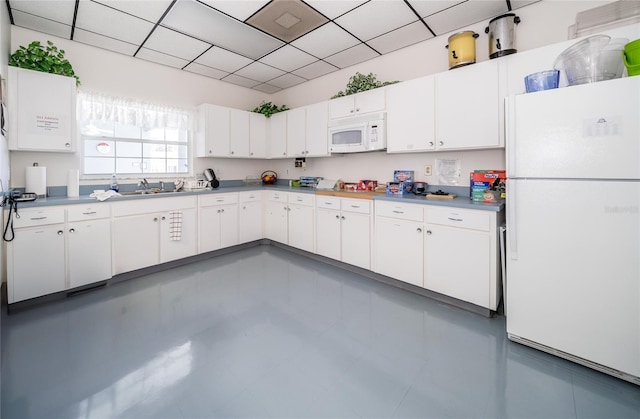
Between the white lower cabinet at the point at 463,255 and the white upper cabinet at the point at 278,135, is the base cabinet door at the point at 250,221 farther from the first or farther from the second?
the white lower cabinet at the point at 463,255

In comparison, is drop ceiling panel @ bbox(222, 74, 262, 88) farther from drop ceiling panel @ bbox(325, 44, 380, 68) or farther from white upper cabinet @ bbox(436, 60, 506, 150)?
white upper cabinet @ bbox(436, 60, 506, 150)

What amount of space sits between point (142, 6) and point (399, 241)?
3418 mm

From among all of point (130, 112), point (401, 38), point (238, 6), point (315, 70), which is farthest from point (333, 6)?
point (130, 112)

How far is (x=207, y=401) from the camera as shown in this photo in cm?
154

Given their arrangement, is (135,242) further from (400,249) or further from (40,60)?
(400,249)

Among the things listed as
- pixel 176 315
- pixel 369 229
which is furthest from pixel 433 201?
pixel 176 315

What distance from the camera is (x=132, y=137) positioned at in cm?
390

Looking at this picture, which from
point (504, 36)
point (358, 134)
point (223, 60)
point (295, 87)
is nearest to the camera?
point (504, 36)

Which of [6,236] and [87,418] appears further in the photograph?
[6,236]

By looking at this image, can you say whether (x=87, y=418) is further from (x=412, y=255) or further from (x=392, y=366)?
(x=412, y=255)

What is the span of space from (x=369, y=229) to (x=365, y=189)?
0.80 meters

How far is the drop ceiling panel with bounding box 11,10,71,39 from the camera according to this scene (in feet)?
9.05

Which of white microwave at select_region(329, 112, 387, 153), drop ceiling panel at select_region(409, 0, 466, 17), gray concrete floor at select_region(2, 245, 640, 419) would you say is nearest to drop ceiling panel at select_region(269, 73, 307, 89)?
white microwave at select_region(329, 112, 387, 153)

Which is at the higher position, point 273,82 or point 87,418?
point 273,82
